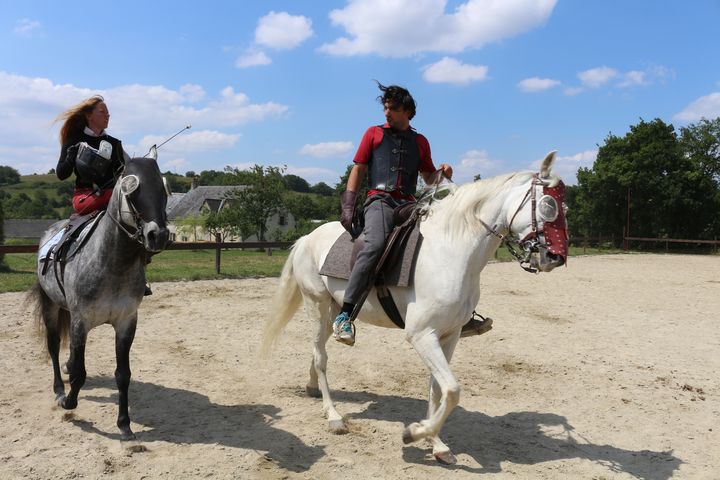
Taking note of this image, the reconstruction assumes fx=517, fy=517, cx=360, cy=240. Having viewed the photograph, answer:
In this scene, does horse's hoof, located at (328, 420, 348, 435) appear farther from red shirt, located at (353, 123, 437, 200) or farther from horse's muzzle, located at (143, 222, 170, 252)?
horse's muzzle, located at (143, 222, 170, 252)

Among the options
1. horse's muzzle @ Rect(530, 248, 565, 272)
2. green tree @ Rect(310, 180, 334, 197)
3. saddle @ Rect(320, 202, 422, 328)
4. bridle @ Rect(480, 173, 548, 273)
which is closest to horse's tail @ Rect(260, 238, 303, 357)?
saddle @ Rect(320, 202, 422, 328)

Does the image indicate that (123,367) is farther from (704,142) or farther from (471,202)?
(704,142)

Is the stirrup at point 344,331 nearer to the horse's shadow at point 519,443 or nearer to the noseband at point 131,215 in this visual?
the horse's shadow at point 519,443

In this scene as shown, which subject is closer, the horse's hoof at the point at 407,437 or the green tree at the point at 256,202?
the horse's hoof at the point at 407,437

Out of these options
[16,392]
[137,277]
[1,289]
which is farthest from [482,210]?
[1,289]

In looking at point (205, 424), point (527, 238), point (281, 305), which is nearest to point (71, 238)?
point (205, 424)

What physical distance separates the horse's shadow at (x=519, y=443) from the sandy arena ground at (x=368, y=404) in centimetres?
2

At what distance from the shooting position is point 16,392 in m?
5.37

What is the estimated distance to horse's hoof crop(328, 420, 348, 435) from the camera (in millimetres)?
4652

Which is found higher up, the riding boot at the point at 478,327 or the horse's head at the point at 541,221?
the horse's head at the point at 541,221

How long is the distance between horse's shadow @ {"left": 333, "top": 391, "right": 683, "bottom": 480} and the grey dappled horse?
241 centimetres

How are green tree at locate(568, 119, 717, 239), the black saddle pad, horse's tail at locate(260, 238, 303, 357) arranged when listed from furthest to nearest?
1. green tree at locate(568, 119, 717, 239)
2. horse's tail at locate(260, 238, 303, 357)
3. the black saddle pad

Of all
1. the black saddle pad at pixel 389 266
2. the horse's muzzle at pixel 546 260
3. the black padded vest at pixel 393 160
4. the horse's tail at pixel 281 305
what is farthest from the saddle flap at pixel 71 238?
the horse's muzzle at pixel 546 260

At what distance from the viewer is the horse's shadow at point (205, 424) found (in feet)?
14.0
